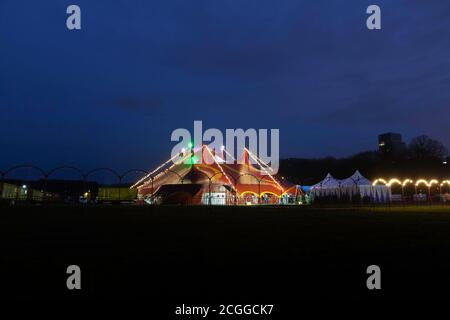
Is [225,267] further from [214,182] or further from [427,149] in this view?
[427,149]

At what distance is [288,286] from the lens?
4.79 m

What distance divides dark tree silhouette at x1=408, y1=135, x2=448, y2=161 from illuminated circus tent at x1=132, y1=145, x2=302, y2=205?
34417mm

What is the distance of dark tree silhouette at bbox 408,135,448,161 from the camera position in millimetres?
74750

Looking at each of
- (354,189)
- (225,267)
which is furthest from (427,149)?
(225,267)

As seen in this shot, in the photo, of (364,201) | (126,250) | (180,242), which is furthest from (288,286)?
(364,201)

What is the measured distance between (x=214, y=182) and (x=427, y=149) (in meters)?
46.4

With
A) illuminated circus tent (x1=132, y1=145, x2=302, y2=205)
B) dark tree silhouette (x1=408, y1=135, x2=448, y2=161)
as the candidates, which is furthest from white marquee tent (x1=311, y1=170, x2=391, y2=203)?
dark tree silhouette (x1=408, y1=135, x2=448, y2=161)

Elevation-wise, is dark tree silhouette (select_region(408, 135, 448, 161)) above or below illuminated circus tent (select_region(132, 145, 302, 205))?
above

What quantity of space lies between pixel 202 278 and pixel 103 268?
1.52 m

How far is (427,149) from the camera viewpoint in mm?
75812

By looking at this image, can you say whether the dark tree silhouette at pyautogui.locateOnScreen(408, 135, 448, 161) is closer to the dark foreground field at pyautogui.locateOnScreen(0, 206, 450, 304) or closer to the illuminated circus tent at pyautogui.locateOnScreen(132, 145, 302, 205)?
the illuminated circus tent at pyautogui.locateOnScreen(132, 145, 302, 205)

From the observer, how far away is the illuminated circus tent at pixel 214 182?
46.2 metres

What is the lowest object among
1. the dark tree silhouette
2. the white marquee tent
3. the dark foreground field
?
the dark foreground field
